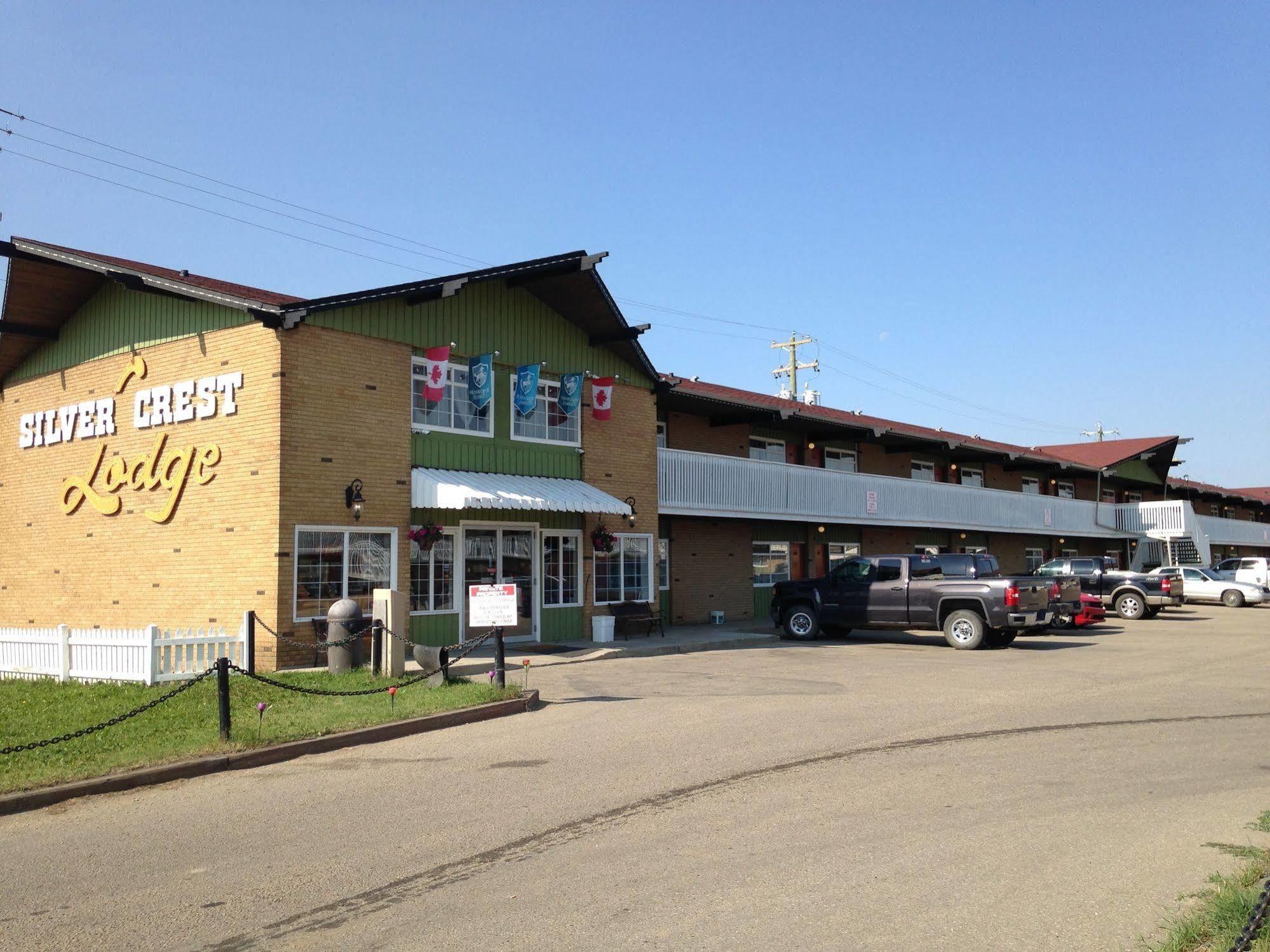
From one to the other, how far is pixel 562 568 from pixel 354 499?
5.40 metres

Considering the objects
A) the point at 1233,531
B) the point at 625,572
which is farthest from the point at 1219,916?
the point at 1233,531

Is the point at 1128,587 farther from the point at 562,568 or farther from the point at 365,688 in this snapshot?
the point at 365,688

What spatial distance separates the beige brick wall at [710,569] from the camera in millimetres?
26547

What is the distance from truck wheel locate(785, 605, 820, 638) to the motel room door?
5773 millimetres

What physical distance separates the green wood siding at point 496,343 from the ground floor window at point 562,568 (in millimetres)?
1282

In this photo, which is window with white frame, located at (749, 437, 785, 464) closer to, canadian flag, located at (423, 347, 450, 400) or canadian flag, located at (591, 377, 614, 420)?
canadian flag, located at (591, 377, 614, 420)

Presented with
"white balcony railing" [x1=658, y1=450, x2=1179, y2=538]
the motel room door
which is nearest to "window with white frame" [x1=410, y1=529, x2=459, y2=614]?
the motel room door

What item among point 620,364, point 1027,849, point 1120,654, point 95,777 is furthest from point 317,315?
point 1120,654

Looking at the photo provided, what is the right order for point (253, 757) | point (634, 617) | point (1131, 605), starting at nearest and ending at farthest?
point (253, 757) < point (634, 617) < point (1131, 605)

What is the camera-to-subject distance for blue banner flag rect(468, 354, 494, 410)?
64.1ft

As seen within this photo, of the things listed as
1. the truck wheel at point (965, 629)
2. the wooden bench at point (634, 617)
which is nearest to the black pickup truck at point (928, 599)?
the truck wheel at point (965, 629)

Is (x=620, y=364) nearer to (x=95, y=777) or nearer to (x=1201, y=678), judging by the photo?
(x=1201, y=678)

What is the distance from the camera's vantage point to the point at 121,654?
47.2 feet

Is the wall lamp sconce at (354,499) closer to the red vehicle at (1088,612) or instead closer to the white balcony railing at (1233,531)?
the red vehicle at (1088,612)
